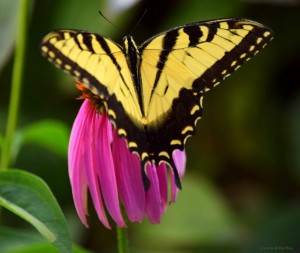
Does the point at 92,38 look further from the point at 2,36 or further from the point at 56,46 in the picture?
the point at 2,36

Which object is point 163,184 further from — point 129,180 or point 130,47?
point 130,47

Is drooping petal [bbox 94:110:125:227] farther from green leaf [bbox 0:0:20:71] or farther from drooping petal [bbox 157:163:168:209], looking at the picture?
green leaf [bbox 0:0:20:71]

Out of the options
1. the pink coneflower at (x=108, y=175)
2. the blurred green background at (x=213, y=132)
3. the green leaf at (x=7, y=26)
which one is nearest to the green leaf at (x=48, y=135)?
the pink coneflower at (x=108, y=175)

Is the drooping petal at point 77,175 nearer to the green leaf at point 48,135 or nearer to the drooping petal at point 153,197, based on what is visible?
the drooping petal at point 153,197

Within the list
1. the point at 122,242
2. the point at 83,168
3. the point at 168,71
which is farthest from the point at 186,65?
→ the point at 122,242

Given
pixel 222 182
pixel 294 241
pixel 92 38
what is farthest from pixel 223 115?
pixel 92 38

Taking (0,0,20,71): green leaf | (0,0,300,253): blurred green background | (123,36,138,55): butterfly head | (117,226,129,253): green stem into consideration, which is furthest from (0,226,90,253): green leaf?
(0,0,300,253): blurred green background

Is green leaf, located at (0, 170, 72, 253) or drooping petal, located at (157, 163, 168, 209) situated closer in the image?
green leaf, located at (0, 170, 72, 253)
